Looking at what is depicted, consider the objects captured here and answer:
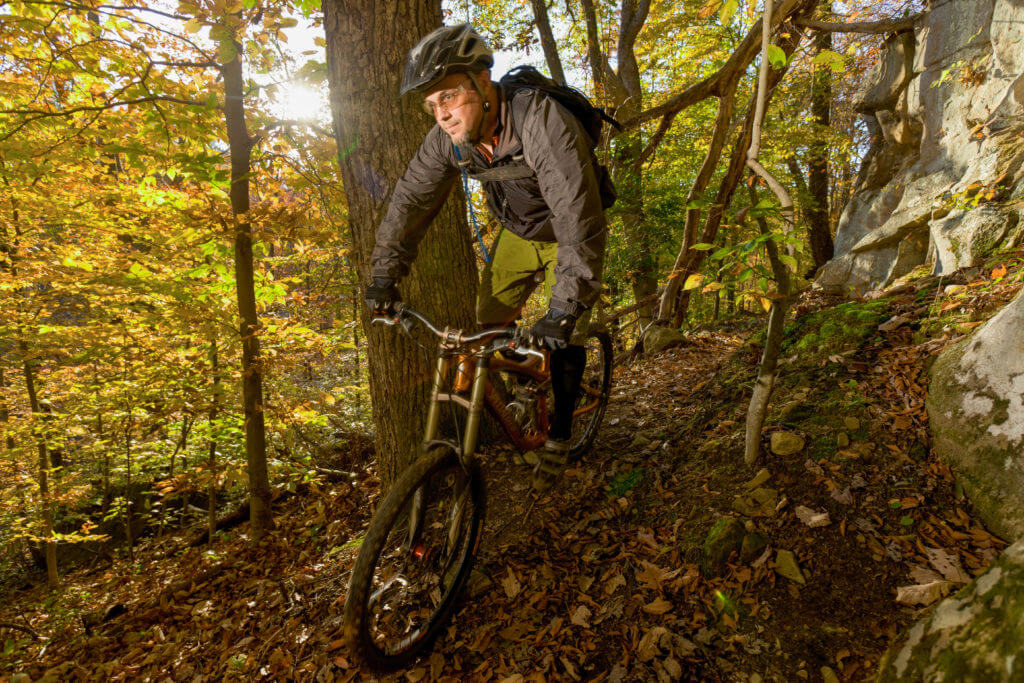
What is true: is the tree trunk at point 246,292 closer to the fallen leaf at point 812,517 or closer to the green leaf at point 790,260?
the green leaf at point 790,260

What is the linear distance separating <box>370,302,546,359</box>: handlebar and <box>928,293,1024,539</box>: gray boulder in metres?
2.42

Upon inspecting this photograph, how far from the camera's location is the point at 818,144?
40.7ft

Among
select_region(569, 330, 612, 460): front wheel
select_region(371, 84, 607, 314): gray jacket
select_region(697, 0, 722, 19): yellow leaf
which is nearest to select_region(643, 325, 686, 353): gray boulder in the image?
select_region(569, 330, 612, 460): front wheel

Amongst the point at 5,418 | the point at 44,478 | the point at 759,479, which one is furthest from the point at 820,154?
the point at 5,418

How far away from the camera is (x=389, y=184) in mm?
3102

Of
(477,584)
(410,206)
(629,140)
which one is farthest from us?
(629,140)

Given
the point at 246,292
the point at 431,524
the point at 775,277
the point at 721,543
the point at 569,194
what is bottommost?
the point at 721,543

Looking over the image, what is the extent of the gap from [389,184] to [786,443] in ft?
11.0

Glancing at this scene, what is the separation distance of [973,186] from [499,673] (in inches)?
255

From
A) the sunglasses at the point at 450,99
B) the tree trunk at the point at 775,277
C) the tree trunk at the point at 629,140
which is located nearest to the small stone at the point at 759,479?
the tree trunk at the point at 775,277

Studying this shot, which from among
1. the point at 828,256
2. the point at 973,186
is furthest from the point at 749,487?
the point at 828,256

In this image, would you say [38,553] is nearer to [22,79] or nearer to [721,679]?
[22,79]

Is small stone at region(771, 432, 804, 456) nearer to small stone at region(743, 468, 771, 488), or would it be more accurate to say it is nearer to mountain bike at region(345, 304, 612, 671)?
small stone at region(743, 468, 771, 488)

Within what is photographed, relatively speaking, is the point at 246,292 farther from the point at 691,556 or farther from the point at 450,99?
the point at 691,556
